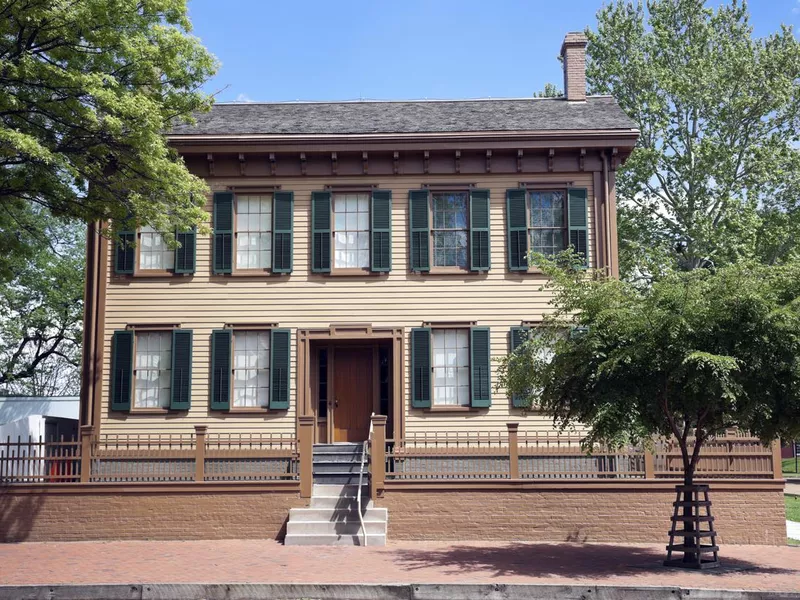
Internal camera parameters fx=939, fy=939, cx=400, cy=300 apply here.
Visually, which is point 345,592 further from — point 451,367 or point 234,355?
point 234,355

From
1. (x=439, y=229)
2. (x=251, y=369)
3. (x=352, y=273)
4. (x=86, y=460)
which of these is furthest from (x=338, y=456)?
(x=439, y=229)

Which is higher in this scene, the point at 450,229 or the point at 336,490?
the point at 450,229

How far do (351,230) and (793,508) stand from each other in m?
13.8

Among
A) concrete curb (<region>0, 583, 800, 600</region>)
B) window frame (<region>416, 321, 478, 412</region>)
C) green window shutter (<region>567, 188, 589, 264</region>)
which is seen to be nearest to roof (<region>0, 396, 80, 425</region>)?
window frame (<region>416, 321, 478, 412</region>)

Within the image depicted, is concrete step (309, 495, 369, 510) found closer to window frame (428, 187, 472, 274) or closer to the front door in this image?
the front door

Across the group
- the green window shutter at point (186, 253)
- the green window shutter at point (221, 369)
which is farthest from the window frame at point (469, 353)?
the green window shutter at point (186, 253)

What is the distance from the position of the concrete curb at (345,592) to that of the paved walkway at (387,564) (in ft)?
1.84

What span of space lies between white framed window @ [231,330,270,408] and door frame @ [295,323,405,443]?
2.29 feet

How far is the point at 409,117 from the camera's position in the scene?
20.7m

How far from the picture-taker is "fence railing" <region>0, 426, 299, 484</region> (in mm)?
16453

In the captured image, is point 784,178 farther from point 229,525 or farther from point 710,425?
point 229,525

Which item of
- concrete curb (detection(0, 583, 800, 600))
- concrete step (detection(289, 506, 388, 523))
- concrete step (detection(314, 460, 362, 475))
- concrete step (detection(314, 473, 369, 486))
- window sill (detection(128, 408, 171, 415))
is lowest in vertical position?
concrete curb (detection(0, 583, 800, 600))

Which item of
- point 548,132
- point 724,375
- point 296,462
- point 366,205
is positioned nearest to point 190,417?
point 296,462

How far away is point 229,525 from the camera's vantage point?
16.3 metres
